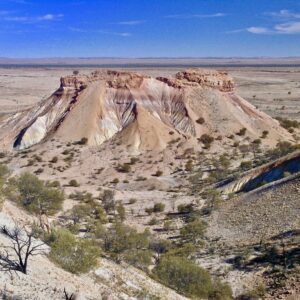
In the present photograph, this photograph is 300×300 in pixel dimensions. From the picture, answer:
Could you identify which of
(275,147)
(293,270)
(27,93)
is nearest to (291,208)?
(293,270)

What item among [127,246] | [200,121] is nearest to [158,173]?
[200,121]

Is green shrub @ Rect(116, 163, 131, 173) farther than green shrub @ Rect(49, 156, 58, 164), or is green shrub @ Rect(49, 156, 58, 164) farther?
green shrub @ Rect(49, 156, 58, 164)

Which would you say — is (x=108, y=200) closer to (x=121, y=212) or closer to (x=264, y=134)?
(x=121, y=212)

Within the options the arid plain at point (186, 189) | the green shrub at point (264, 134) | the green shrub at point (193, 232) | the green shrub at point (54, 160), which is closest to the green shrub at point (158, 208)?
the arid plain at point (186, 189)

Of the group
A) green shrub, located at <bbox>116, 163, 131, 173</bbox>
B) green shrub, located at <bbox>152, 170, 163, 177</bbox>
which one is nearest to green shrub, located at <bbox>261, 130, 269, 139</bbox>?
green shrub, located at <bbox>152, 170, 163, 177</bbox>

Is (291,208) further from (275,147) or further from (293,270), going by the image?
(275,147)

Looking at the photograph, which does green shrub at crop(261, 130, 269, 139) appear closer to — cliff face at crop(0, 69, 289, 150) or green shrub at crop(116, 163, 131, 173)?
cliff face at crop(0, 69, 289, 150)

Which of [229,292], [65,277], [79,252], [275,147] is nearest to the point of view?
[65,277]
